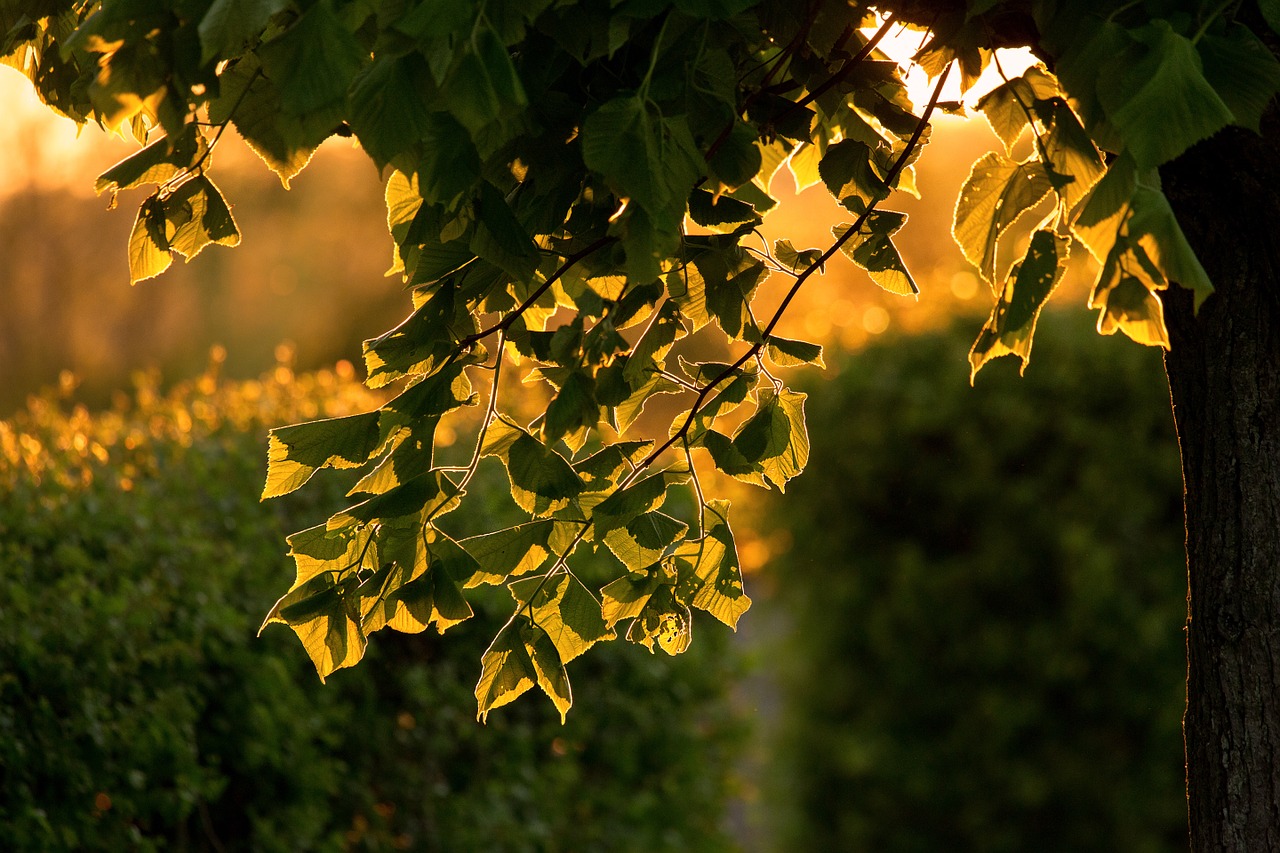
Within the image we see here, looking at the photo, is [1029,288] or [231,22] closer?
[231,22]

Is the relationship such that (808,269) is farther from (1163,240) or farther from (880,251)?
(1163,240)

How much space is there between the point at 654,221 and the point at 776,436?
0.64 meters

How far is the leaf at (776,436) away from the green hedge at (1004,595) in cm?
491

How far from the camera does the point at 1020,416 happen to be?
6.82 m

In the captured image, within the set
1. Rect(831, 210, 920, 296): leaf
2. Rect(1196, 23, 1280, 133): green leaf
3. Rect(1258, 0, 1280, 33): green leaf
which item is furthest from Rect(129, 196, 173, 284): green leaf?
Rect(1258, 0, 1280, 33): green leaf

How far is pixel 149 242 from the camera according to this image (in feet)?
6.36

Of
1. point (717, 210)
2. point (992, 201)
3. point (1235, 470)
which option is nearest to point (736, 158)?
point (717, 210)

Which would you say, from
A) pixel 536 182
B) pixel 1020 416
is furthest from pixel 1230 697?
pixel 1020 416

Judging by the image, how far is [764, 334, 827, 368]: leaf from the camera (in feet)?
7.02

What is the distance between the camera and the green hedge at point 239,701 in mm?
3326

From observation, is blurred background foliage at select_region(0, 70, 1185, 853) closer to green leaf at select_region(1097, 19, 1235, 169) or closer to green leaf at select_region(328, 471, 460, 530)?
green leaf at select_region(1097, 19, 1235, 169)

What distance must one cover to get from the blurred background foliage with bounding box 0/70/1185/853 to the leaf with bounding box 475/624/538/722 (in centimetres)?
140

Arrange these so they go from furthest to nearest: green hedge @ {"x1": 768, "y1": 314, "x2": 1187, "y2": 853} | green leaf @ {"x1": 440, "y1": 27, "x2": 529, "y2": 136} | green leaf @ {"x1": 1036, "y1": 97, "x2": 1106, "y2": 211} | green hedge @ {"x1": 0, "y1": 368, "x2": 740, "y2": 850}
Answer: green hedge @ {"x1": 768, "y1": 314, "x2": 1187, "y2": 853}
green hedge @ {"x1": 0, "y1": 368, "x2": 740, "y2": 850}
green leaf @ {"x1": 1036, "y1": 97, "x2": 1106, "y2": 211}
green leaf @ {"x1": 440, "y1": 27, "x2": 529, "y2": 136}

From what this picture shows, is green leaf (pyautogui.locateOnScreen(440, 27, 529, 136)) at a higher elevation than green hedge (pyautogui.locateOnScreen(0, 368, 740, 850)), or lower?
lower
